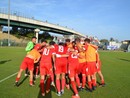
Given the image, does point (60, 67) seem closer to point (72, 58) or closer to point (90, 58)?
point (72, 58)

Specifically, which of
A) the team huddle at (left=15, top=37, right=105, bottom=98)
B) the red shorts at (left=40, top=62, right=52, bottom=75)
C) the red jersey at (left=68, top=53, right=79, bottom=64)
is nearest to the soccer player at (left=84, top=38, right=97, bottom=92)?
the team huddle at (left=15, top=37, right=105, bottom=98)

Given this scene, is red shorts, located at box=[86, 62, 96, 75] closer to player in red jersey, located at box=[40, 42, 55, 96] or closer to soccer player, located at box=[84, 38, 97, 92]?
soccer player, located at box=[84, 38, 97, 92]

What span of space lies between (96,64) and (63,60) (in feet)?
8.17

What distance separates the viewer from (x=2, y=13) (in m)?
71.2

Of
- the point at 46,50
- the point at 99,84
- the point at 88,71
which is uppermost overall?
the point at 46,50

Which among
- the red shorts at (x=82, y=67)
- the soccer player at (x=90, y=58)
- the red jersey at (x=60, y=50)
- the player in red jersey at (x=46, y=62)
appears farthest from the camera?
the red shorts at (x=82, y=67)

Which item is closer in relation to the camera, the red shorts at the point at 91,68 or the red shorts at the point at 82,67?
the red shorts at the point at 91,68

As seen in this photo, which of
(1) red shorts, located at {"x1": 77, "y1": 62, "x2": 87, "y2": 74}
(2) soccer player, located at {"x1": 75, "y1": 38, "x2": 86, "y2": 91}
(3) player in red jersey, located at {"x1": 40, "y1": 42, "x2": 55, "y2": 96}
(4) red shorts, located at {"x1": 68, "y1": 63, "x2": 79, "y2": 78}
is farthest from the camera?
(1) red shorts, located at {"x1": 77, "y1": 62, "x2": 87, "y2": 74}

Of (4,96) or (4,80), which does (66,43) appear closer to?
(4,96)

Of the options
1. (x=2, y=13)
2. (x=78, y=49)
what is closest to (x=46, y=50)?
(x=78, y=49)

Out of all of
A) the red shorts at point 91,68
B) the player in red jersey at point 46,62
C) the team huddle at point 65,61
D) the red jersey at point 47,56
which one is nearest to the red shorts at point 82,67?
the team huddle at point 65,61

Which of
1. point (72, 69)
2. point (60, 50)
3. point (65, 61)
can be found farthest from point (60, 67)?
point (60, 50)

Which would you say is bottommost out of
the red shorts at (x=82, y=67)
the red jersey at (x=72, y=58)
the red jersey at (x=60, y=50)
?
the red shorts at (x=82, y=67)

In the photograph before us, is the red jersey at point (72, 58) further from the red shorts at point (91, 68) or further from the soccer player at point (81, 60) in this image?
the red shorts at point (91, 68)
